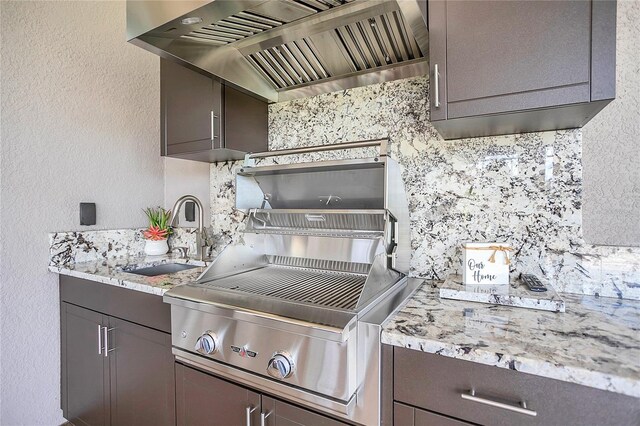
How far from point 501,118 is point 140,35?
135 centimetres

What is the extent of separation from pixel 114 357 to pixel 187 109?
1.32 metres

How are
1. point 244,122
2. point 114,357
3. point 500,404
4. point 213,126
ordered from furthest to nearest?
point 244,122
point 213,126
point 114,357
point 500,404

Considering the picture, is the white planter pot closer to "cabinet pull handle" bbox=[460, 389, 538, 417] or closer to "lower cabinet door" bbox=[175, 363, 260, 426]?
"lower cabinet door" bbox=[175, 363, 260, 426]

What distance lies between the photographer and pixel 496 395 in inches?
31.1

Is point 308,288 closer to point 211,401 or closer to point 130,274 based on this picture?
point 211,401

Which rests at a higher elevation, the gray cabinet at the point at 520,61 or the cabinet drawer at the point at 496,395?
the gray cabinet at the point at 520,61

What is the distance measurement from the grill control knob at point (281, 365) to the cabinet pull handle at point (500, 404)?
476 mm

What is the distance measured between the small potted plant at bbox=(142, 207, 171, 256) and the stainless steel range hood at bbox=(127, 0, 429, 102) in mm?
1184

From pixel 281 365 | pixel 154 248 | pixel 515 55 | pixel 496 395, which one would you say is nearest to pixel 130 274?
pixel 154 248

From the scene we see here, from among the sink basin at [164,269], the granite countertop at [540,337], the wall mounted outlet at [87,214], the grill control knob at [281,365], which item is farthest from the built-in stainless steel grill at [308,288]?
the wall mounted outlet at [87,214]

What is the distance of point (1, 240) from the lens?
64.9 inches

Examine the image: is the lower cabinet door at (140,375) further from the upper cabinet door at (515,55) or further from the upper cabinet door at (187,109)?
the upper cabinet door at (515,55)

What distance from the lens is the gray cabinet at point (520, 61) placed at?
940 millimetres

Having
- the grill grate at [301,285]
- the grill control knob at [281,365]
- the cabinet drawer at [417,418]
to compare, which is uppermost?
the grill grate at [301,285]
